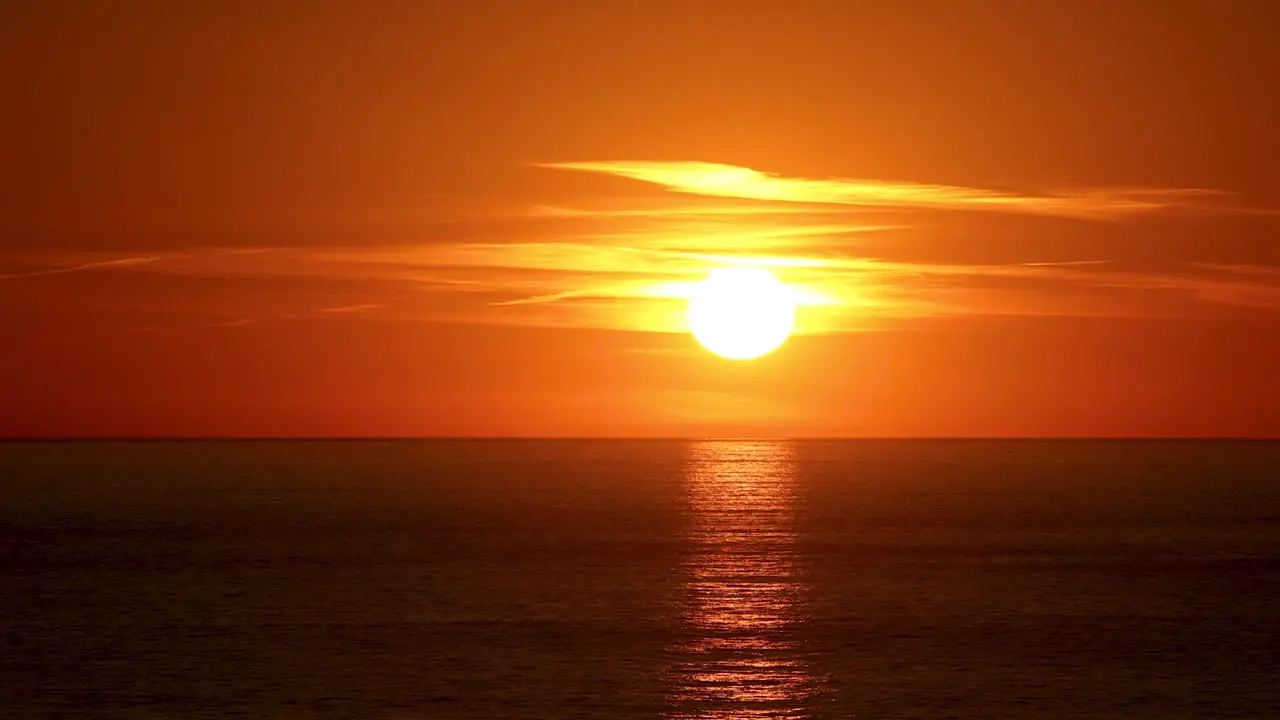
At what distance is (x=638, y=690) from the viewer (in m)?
48.6

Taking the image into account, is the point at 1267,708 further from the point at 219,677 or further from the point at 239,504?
the point at 239,504

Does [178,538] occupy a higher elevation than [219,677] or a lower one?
higher

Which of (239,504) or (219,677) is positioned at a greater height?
(239,504)

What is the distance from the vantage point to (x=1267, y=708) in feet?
151

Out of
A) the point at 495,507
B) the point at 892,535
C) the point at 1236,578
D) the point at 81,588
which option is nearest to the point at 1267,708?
the point at 1236,578

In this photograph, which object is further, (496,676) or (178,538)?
(178,538)

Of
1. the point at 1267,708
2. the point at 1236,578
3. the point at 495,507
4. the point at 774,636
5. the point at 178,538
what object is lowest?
the point at 1267,708

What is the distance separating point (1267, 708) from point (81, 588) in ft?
181

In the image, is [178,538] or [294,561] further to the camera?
[178,538]

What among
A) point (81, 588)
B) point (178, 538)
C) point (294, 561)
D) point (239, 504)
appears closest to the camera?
point (81, 588)

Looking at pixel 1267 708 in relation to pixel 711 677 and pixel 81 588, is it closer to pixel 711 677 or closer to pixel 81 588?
pixel 711 677

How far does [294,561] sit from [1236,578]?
2049 inches

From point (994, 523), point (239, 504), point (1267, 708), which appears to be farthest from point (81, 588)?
point (239, 504)

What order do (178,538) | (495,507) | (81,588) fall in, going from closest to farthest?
(81,588)
(178,538)
(495,507)
